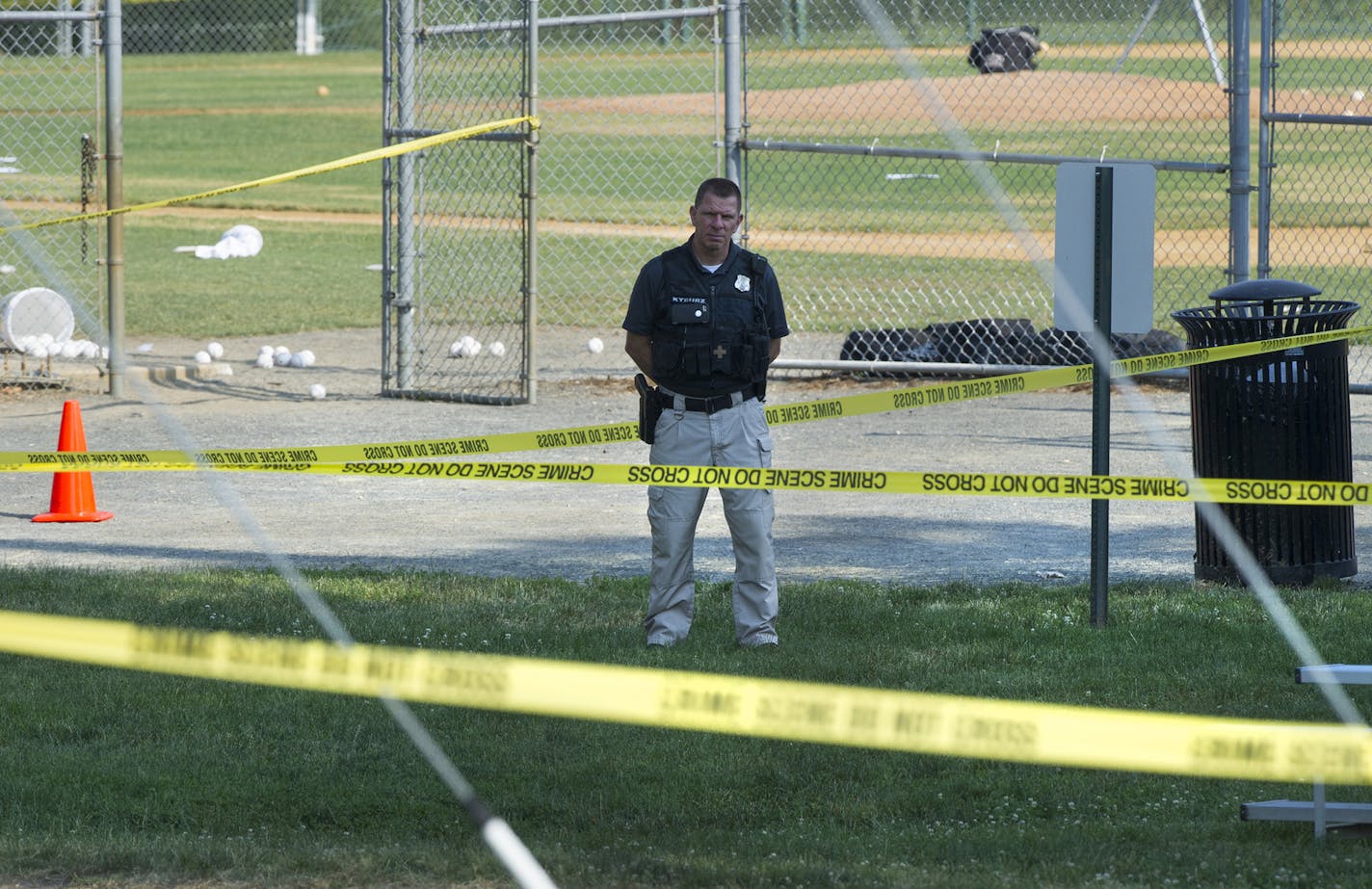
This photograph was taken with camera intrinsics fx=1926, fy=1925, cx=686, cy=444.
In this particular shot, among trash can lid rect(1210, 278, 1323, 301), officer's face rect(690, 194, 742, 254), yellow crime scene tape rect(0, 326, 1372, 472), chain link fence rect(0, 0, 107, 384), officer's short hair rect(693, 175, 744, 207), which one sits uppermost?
chain link fence rect(0, 0, 107, 384)

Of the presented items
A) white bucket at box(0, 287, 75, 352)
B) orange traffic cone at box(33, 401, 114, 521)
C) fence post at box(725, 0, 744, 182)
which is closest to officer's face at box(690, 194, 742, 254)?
orange traffic cone at box(33, 401, 114, 521)

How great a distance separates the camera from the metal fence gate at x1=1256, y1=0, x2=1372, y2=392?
37.1ft

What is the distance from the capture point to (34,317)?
1393 centimetres

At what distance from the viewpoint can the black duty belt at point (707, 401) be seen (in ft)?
22.7

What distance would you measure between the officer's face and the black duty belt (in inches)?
20.7

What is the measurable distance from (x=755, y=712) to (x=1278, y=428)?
13.3 feet

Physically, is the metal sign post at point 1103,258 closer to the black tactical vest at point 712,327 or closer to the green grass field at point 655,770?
the green grass field at point 655,770

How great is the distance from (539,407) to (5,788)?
7.18m

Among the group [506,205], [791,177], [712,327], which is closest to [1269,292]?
[712,327]

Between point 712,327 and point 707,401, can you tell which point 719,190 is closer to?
point 712,327

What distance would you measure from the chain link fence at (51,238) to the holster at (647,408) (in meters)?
2.07

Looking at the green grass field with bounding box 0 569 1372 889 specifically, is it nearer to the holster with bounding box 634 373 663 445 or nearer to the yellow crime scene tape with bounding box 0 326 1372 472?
the yellow crime scene tape with bounding box 0 326 1372 472

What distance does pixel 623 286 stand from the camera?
1883 cm

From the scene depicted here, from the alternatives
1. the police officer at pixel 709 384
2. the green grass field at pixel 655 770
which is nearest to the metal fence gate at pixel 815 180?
the police officer at pixel 709 384
